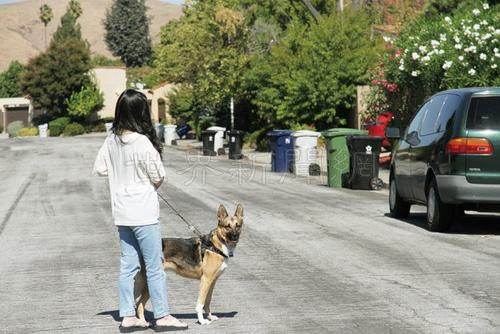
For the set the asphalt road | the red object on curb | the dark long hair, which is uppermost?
the dark long hair

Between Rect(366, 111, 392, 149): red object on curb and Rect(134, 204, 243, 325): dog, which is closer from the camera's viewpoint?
Rect(134, 204, 243, 325): dog

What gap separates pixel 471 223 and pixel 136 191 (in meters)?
9.45

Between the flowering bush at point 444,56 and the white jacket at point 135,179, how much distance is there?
59.6 feet

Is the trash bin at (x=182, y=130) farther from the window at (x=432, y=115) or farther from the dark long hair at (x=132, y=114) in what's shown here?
the dark long hair at (x=132, y=114)

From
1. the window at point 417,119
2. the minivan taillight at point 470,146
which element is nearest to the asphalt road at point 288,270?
the minivan taillight at point 470,146

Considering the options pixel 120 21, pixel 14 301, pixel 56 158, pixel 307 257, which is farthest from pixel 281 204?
pixel 120 21

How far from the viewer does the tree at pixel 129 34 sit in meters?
137

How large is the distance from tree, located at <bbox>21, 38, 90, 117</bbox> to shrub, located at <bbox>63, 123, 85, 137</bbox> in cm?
408

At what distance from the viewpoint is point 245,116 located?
5091 cm

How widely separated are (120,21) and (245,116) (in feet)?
297

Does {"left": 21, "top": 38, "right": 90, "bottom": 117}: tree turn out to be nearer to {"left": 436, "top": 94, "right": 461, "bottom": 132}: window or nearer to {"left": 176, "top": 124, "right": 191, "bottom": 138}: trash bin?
{"left": 176, "top": 124, "right": 191, "bottom": 138}: trash bin

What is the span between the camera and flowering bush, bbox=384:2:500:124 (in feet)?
81.6

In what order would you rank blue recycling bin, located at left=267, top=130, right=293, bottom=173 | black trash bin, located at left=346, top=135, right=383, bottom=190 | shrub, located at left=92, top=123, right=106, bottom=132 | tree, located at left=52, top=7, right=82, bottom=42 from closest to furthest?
1. black trash bin, located at left=346, top=135, right=383, bottom=190
2. blue recycling bin, located at left=267, top=130, right=293, bottom=173
3. shrub, located at left=92, top=123, right=106, bottom=132
4. tree, located at left=52, top=7, right=82, bottom=42

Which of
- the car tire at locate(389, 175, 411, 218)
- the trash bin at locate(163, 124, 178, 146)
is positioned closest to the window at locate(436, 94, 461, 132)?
the car tire at locate(389, 175, 411, 218)
